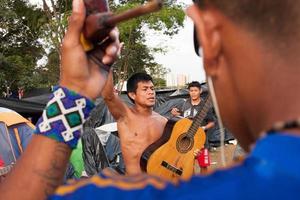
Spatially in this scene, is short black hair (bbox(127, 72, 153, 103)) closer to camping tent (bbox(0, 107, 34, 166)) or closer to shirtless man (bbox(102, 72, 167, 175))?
shirtless man (bbox(102, 72, 167, 175))

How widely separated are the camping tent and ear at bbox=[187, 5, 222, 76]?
224cm

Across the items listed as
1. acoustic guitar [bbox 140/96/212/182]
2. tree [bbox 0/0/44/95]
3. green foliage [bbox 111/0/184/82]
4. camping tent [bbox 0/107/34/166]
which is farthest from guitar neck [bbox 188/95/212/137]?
tree [bbox 0/0/44/95]

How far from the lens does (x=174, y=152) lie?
18.6 ft

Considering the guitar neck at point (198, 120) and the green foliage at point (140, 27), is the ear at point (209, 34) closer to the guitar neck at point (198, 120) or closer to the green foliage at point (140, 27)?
the guitar neck at point (198, 120)

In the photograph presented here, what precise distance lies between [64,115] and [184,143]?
4536 mm

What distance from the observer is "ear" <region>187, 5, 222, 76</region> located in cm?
89

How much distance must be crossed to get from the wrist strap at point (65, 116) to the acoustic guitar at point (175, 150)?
403 cm

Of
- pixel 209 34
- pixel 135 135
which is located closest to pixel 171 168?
pixel 135 135

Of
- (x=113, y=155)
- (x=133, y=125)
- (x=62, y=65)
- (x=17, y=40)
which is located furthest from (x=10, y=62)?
(x=62, y=65)

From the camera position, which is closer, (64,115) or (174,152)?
(64,115)

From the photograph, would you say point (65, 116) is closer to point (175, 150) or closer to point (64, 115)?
point (64, 115)

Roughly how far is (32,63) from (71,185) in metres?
24.5

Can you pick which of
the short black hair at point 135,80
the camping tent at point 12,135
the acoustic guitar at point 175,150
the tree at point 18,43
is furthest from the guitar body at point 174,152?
the tree at point 18,43

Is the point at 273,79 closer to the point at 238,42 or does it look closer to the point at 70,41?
the point at 238,42
